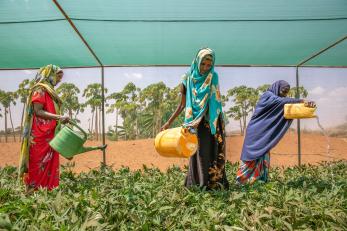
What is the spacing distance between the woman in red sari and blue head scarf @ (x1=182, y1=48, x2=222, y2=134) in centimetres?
133

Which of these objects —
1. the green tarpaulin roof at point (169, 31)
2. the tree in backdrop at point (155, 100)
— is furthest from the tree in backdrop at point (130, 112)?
the green tarpaulin roof at point (169, 31)

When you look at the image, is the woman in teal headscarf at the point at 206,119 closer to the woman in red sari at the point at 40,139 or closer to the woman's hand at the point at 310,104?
the woman's hand at the point at 310,104

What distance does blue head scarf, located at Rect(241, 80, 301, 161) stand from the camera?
433 centimetres

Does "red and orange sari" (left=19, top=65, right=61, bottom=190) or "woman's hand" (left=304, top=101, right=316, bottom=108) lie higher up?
"woman's hand" (left=304, top=101, right=316, bottom=108)

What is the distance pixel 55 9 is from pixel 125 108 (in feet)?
46.0

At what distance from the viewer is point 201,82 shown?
3.49 meters

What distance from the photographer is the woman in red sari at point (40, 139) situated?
361 centimetres

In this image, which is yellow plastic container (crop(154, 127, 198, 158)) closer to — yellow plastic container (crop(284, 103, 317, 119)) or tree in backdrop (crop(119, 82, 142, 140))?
yellow plastic container (crop(284, 103, 317, 119))

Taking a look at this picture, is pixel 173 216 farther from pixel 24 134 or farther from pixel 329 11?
pixel 329 11

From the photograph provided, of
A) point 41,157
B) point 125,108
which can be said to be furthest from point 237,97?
point 41,157

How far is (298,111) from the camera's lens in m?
3.95

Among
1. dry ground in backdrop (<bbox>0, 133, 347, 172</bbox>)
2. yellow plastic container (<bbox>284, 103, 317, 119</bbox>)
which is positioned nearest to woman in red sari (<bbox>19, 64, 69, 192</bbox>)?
yellow plastic container (<bbox>284, 103, 317, 119</bbox>)

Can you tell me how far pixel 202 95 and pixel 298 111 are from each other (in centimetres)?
120

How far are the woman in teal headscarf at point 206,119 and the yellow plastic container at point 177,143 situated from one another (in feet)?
0.92
